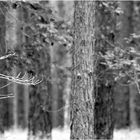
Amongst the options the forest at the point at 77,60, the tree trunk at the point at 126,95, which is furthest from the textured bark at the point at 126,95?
the forest at the point at 77,60

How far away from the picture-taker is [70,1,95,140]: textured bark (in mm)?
7328

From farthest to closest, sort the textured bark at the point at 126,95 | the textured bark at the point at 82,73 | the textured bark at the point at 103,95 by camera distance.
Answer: the textured bark at the point at 126,95, the textured bark at the point at 103,95, the textured bark at the point at 82,73

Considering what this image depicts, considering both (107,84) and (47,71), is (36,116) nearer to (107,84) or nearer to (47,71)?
(47,71)

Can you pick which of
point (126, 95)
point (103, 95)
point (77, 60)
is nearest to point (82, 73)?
point (77, 60)

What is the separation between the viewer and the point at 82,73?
7305mm

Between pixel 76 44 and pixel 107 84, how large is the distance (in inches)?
119

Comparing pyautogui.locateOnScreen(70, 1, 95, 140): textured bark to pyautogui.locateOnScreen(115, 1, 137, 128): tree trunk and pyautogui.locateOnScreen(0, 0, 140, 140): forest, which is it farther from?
pyautogui.locateOnScreen(115, 1, 137, 128): tree trunk

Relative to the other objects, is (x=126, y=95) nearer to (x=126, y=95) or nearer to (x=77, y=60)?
(x=126, y=95)

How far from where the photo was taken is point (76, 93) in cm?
735

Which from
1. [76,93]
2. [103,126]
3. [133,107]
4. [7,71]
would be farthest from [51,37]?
[133,107]

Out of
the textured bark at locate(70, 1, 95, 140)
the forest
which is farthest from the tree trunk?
the textured bark at locate(70, 1, 95, 140)

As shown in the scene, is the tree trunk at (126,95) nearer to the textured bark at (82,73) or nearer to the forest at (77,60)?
the forest at (77,60)

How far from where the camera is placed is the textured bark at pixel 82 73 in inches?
289

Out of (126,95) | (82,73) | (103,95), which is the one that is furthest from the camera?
(126,95)
